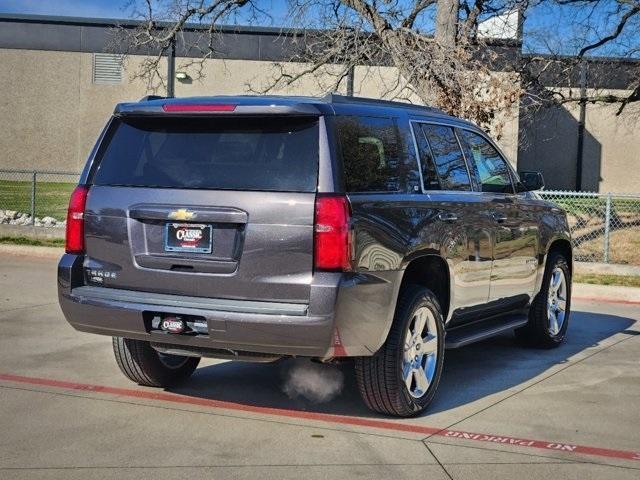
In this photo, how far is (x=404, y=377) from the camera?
5758 mm

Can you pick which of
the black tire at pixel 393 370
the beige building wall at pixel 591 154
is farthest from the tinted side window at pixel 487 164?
the beige building wall at pixel 591 154

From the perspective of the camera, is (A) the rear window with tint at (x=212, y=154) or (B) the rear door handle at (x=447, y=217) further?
(B) the rear door handle at (x=447, y=217)

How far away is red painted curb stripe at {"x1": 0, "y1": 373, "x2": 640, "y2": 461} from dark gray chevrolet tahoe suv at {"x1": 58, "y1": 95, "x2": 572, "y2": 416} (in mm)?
155

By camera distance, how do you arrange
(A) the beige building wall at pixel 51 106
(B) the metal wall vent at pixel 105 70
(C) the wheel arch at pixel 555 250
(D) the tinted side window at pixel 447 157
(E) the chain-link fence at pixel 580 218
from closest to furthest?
(D) the tinted side window at pixel 447 157
(C) the wheel arch at pixel 555 250
(E) the chain-link fence at pixel 580 218
(B) the metal wall vent at pixel 105 70
(A) the beige building wall at pixel 51 106

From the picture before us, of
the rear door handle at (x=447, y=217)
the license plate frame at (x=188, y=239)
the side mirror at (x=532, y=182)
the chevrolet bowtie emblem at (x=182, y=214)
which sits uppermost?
the side mirror at (x=532, y=182)

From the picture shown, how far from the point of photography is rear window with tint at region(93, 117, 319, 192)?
536 centimetres

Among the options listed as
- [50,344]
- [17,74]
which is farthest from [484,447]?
[17,74]

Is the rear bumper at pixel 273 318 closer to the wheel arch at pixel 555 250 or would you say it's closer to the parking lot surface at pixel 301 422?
the parking lot surface at pixel 301 422

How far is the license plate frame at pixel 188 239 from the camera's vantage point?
17.6 feet

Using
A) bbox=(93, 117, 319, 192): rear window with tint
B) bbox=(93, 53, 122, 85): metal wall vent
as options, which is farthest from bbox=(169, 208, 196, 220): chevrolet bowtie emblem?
→ bbox=(93, 53, 122, 85): metal wall vent

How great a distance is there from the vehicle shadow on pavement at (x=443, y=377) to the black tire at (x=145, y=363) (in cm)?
13

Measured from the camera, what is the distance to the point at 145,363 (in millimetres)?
6449

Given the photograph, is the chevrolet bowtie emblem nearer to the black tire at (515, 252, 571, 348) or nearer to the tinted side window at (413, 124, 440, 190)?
the tinted side window at (413, 124, 440, 190)

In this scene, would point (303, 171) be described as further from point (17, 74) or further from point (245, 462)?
point (17, 74)
